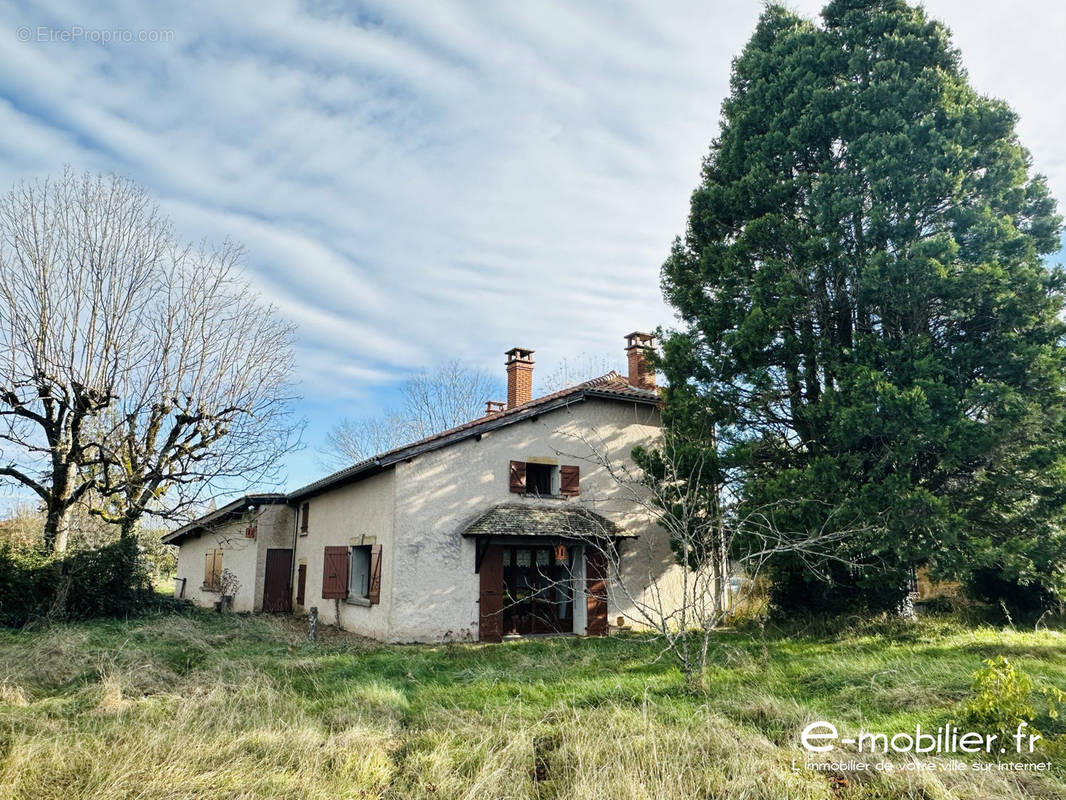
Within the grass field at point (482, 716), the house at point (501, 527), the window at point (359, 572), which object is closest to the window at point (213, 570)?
the house at point (501, 527)

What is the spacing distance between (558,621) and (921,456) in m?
7.77

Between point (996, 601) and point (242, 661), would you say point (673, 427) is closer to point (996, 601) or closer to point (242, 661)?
point (996, 601)

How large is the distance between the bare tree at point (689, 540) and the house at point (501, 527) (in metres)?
0.09

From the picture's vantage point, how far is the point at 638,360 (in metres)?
18.0

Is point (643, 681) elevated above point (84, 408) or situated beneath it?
situated beneath

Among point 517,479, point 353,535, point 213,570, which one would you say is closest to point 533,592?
point 517,479

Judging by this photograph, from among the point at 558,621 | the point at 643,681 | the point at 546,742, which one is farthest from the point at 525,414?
the point at 546,742

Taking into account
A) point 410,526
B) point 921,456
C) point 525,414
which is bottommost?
point 410,526

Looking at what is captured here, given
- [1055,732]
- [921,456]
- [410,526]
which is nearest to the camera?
[1055,732]

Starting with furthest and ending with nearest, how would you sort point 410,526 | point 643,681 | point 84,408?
point 84,408 → point 410,526 → point 643,681

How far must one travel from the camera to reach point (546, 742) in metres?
5.94

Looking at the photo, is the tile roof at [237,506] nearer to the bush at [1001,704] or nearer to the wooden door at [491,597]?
the wooden door at [491,597]

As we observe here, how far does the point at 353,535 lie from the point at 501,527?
13.4 feet

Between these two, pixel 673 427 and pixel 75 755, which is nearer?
pixel 75 755
